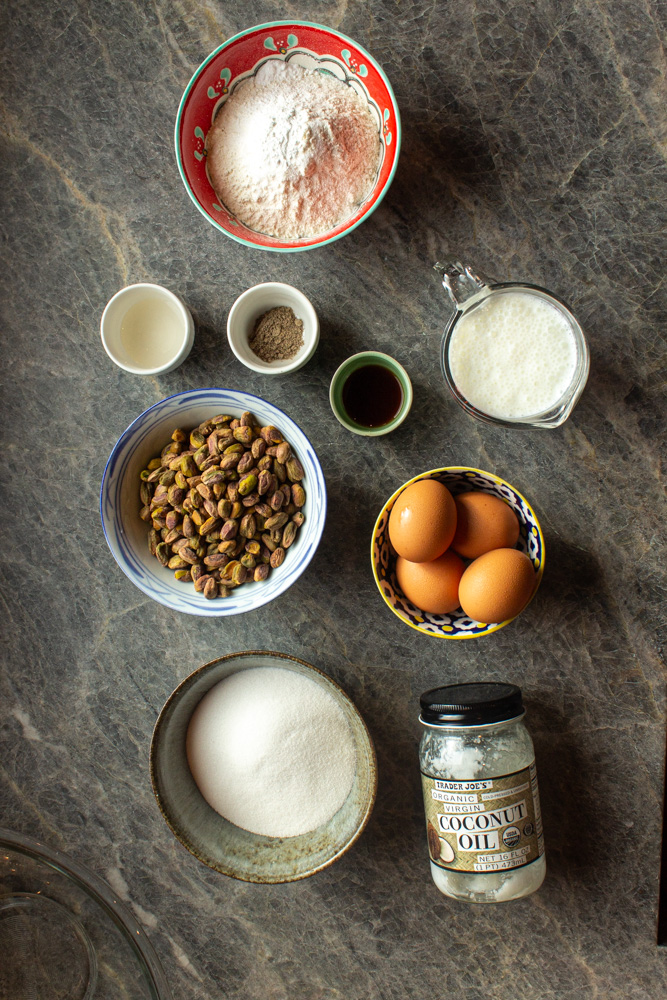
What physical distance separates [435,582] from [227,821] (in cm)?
56

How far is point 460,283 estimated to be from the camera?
1105 millimetres

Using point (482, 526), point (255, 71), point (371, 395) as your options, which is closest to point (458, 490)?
point (482, 526)

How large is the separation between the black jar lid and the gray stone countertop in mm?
92

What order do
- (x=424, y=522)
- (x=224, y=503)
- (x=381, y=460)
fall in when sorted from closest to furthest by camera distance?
(x=424, y=522) < (x=224, y=503) < (x=381, y=460)

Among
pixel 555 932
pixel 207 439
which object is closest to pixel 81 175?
pixel 207 439

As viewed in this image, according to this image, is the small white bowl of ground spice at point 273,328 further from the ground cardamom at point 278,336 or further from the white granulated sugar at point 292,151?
the white granulated sugar at point 292,151

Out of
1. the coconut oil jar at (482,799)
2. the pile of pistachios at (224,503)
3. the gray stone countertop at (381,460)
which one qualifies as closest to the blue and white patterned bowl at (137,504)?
the pile of pistachios at (224,503)

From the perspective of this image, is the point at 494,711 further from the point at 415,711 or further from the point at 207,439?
the point at 207,439

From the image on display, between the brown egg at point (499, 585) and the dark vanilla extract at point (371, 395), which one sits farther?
the dark vanilla extract at point (371, 395)

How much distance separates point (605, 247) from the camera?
1.15 meters

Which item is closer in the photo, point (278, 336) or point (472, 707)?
point (472, 707)

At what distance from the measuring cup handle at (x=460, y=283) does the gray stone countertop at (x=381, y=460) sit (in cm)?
5

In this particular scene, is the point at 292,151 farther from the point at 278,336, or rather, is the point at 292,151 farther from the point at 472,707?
the point at 472,707

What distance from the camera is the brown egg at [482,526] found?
1013 millimetres
